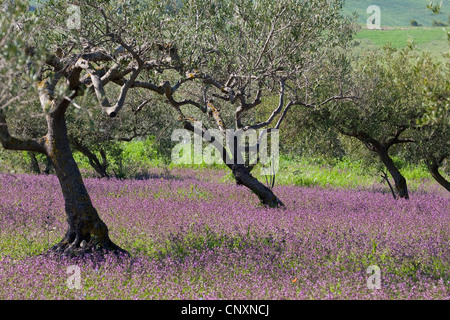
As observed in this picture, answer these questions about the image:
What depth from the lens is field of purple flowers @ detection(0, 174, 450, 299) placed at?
6.34 meters

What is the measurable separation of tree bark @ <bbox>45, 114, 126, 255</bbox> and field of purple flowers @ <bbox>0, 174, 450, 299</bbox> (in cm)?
53

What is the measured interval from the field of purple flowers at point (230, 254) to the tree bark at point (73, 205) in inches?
21.1

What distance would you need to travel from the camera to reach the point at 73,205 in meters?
8.20

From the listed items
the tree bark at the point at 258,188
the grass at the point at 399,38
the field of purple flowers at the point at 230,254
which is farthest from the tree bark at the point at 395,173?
the grass at the point at 399,38

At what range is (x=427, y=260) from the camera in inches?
307

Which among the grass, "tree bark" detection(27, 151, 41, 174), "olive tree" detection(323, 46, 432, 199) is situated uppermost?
the grass

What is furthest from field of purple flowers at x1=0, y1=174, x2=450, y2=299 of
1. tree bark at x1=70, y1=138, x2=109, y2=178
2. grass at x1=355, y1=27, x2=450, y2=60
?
grass at x1=355, y1=27, x2=450, y2=60

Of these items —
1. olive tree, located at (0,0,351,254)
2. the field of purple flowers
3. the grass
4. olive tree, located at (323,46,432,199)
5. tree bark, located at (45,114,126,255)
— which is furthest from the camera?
the grass

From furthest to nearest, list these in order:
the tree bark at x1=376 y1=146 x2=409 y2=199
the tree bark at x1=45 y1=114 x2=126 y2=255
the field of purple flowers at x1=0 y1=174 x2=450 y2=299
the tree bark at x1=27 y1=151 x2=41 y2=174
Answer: the tree bark at x1=27 y1=151 x2=41 y2=174 → the tree bark at x1=376 y1=146 x2=409 y2=199 → the tree bark at x1=45 y1=114 x2=126 y2=255 → the field of purple flowers at x1=0 y1=174 x2=450 y2=299

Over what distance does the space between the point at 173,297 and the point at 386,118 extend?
11044 millimetres

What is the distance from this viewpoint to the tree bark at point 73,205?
321 inches

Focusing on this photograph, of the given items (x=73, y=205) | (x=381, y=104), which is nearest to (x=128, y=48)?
(x=73, y=205)

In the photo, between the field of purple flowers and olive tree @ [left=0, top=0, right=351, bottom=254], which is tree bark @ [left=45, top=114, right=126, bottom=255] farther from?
the field of purple flowers
